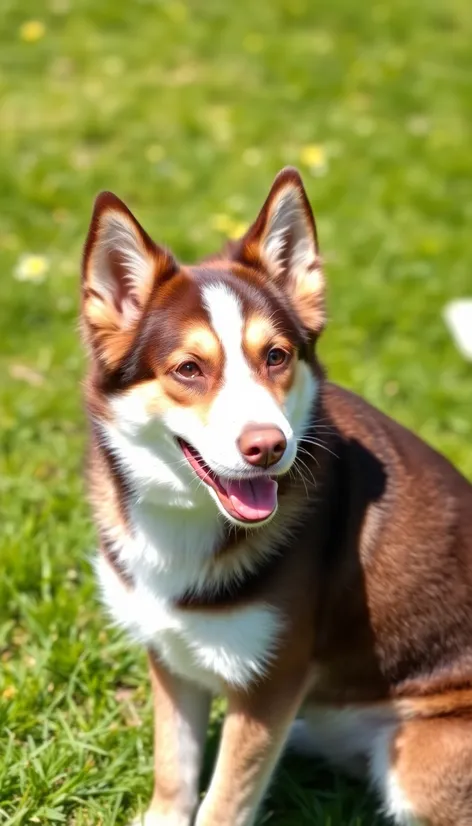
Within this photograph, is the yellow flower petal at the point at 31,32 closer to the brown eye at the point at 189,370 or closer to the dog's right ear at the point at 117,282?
the dog's right ear at the point at 117,282

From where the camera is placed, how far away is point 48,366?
5723mm

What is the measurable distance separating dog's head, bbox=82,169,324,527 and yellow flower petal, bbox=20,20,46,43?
7.28 meters

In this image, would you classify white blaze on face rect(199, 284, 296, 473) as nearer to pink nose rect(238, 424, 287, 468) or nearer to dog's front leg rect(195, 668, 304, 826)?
pink nose rect(238, 424, 287, 468)

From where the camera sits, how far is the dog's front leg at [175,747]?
11.5 ft

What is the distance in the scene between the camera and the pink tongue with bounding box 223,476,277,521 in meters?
2.93

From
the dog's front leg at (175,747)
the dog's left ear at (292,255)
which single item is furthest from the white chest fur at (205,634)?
the dog's left ear at (292,255)

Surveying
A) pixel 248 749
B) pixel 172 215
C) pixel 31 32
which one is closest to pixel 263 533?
pixel 248 749

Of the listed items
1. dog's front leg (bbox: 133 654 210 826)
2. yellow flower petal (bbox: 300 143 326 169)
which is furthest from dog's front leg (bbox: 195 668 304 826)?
yellow flower petal (bbox: 300 143 326 169)

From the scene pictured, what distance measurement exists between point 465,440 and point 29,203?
12.0 feet

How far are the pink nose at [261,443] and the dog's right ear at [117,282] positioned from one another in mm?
552

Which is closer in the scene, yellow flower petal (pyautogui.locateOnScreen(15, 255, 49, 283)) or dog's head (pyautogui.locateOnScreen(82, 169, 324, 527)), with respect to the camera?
dog's head (pyautogui.locateOnScreen(82, 169, 324, 527))

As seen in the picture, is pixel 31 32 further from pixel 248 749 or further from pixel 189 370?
pixel 248 749

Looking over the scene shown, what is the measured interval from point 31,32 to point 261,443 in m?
8.06

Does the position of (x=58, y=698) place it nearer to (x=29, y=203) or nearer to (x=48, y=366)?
(x=48, y=366)
